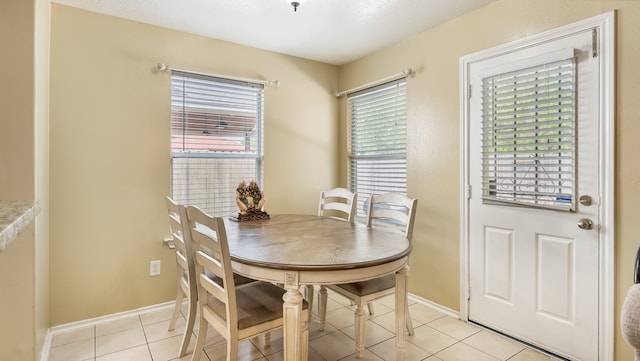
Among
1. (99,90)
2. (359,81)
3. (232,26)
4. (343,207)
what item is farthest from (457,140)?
(99,90)

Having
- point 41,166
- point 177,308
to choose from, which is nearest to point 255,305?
point 177,308

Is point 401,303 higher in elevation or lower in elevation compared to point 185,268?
lower

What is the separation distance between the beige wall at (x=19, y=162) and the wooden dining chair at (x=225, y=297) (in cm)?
81

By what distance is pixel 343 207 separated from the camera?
2.98m

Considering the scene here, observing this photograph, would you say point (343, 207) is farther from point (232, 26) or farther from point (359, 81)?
point (232, 26)

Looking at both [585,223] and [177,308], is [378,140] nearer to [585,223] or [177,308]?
[585,223]

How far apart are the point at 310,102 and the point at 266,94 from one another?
516 millimetres

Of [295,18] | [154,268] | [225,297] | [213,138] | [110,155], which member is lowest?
[154,268]

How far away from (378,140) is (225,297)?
232 cm

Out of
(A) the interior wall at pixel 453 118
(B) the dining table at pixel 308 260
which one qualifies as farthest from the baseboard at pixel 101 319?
(A) the interior wall at pixel 453 118

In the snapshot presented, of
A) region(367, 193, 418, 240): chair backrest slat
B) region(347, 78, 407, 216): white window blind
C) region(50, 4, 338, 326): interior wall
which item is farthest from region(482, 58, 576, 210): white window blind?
region(50, 4, 338, 326): interior wall

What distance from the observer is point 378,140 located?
11.3ft

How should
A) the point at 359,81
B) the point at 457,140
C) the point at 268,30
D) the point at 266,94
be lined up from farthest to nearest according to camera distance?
the point at 359,81, the point at 266,94, the point at 268,30, the point at 457,140

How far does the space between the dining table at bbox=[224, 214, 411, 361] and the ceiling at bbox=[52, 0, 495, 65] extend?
1612 mm
